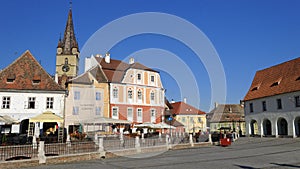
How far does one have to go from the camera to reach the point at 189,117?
199 ft

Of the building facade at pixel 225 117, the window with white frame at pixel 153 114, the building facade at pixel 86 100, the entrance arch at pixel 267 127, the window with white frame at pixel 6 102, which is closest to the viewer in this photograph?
the window with white frame at pixel 6 102

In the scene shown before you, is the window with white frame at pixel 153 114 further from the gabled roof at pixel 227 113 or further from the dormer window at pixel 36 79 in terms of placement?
the gabled roof at pixel 227 113

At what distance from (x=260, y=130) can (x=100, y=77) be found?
81.0 ft

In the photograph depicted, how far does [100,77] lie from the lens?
131 ft

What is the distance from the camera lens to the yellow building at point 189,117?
59.9 m

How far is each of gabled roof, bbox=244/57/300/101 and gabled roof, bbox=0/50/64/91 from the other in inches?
1122

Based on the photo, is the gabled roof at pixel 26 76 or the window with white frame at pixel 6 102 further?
the gabled roof at pixel 26 76

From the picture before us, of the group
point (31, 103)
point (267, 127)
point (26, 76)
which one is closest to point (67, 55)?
point (26, 76)

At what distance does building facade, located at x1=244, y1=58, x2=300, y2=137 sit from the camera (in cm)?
3434

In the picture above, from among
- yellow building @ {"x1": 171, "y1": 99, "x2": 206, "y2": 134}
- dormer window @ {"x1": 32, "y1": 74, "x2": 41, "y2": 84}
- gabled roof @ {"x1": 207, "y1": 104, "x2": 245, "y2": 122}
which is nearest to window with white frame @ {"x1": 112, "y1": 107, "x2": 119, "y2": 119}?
dormer window @ {"x1": 32, "y1": 74, "x2": 41, "y2": 84}

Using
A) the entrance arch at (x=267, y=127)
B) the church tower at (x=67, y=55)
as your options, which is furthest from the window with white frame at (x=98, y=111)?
the church tower at (x=67, y=55)

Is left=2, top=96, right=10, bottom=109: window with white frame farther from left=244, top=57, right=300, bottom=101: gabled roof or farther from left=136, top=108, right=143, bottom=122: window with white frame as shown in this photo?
left=244, top=57, right=300, bottom=101: gabled roof

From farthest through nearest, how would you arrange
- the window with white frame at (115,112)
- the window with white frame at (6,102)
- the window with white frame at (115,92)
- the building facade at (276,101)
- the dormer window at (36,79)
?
the window with white frame at (115,92) → the window with white frame at (115,112) → the building facade at (276,101) → the dormer window at (36,79) → the window with white frame at (6,102)

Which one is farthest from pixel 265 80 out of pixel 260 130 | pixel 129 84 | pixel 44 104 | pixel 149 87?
pixel 44 104
